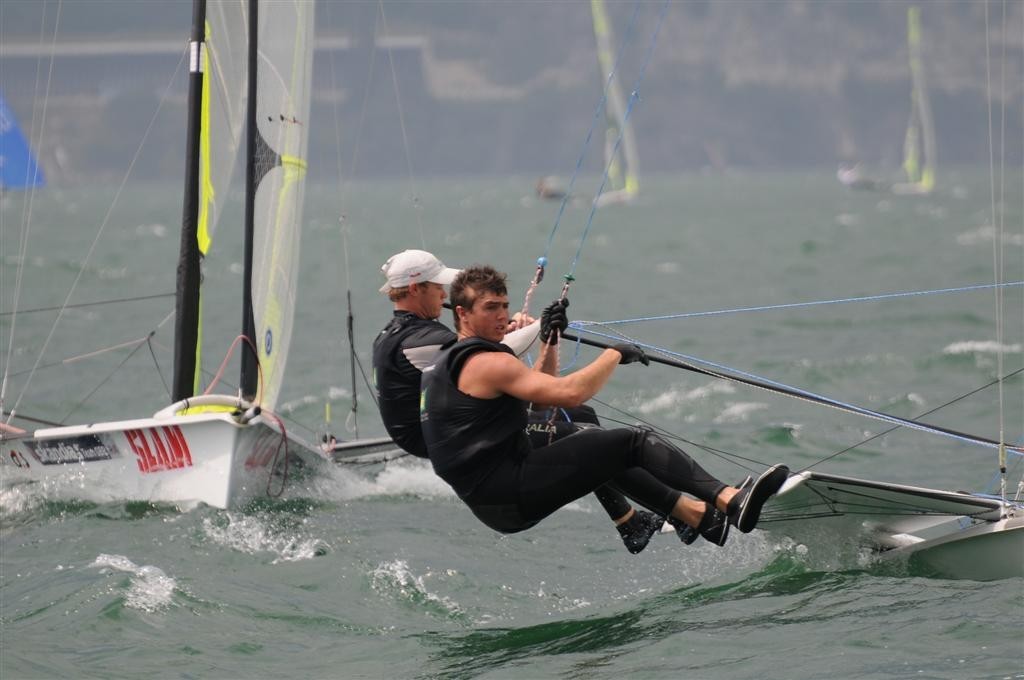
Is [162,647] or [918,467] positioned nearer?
[162,647]

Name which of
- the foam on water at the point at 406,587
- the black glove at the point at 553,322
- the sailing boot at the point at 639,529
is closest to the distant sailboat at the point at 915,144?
the foam on water at the point at 406,587

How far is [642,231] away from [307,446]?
3539cm

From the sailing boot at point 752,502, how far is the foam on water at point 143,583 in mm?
2501

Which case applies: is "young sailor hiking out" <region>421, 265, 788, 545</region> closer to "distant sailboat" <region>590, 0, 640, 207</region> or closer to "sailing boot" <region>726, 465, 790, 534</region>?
"sailing boot" <region>726, 465, 790, 534</region>

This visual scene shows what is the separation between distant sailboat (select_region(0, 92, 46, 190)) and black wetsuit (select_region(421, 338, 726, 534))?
24.4 ft

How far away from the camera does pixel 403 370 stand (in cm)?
570

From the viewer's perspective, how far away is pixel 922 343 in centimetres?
1473

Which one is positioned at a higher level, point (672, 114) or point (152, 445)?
point (672, 114)

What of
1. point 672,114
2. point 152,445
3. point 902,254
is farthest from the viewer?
point 672,114

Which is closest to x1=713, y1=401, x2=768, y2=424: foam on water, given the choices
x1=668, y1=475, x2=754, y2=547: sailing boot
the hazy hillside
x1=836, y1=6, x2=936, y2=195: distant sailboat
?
x1=668, y1=475, x2=754, y2=547: sailing boot

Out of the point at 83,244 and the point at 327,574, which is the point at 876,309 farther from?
the point at 83,244

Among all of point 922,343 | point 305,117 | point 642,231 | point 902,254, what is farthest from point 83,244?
point 305,117

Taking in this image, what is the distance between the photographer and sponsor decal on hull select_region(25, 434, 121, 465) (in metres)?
7.95

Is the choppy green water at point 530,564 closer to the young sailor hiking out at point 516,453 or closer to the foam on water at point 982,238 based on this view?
the young sailor hiking out at point 516,453
